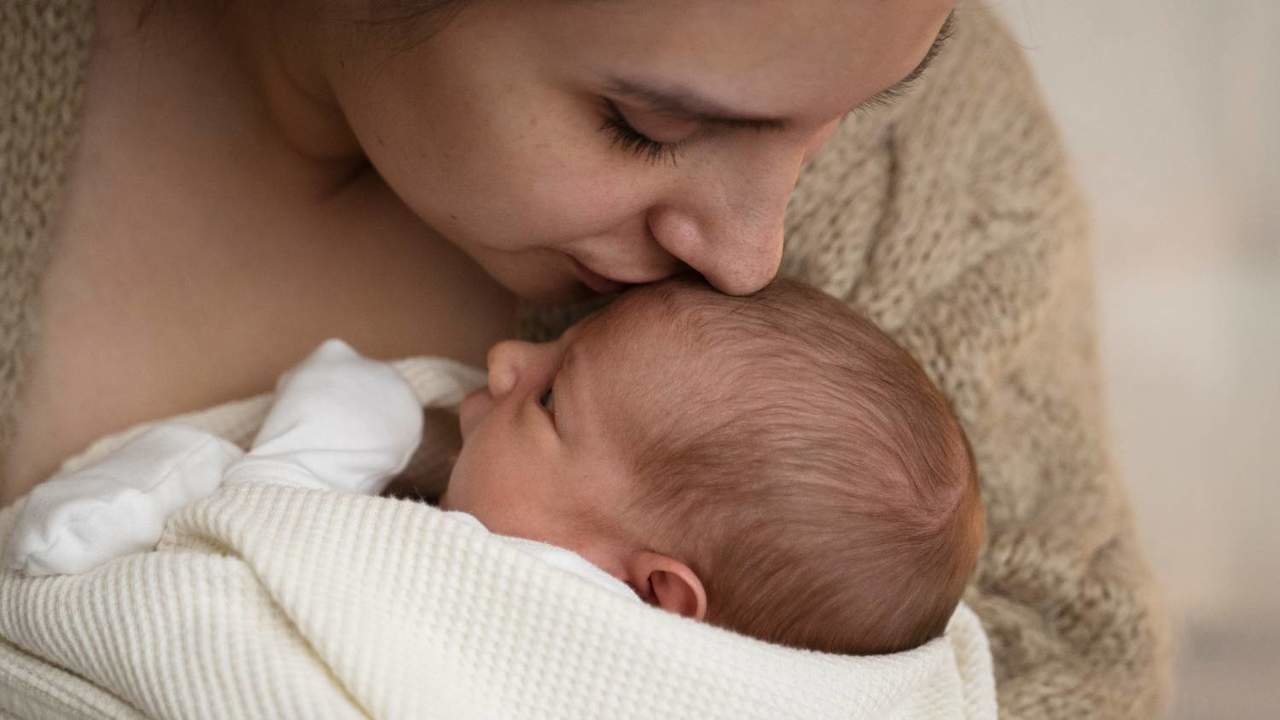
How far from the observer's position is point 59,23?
1.03 meters

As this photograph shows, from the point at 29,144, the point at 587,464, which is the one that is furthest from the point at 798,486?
the point at 29,144

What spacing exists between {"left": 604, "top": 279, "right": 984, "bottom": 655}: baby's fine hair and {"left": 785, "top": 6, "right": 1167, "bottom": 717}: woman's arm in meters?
0.24

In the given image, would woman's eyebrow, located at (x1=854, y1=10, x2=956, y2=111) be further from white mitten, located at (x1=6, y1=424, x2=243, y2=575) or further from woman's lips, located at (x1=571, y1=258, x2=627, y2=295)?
white mitten, located at (x1=6, y1=424, x2=243, y2=575)

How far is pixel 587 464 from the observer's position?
37.5 inches

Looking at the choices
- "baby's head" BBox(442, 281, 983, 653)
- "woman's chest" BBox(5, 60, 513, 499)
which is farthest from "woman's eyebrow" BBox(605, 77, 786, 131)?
"woman's chest" BBox(5, 60, 513, 499)

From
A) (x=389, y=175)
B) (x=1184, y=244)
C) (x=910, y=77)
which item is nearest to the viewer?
(x=910, y=77)

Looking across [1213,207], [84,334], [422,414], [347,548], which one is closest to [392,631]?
[347,548]

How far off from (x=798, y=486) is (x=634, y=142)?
27 cm

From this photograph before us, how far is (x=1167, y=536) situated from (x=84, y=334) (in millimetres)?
1578

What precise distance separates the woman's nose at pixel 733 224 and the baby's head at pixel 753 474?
3 centimetres

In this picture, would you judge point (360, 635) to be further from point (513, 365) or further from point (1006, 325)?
point (1006, 325)

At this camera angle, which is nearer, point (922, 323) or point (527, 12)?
point (527, 12)

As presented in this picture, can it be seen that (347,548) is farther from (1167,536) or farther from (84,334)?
(1167,536)

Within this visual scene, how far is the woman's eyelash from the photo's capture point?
867 mm
